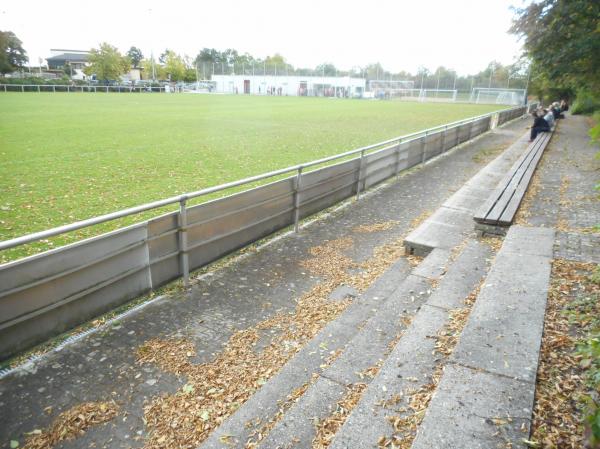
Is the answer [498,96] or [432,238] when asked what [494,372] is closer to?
[432,238]

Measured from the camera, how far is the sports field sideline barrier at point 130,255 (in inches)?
148

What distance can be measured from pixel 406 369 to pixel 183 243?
122 inches

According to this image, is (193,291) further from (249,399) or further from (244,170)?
(244,170)

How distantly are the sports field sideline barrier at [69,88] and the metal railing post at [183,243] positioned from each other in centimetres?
5958

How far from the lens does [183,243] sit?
5.28 m

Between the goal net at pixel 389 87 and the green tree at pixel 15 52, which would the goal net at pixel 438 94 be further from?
the green tree at pixel 15 52

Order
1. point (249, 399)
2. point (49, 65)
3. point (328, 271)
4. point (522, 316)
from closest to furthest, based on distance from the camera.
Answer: point (249, 399), point (522, 316), point (328, 271), point (49, 65)

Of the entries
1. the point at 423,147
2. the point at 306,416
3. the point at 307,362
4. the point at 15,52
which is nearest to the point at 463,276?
the point at 307,362

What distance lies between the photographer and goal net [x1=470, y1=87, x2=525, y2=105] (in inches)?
2597

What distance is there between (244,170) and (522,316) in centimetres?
925

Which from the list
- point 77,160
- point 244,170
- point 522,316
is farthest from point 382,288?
point 77,160

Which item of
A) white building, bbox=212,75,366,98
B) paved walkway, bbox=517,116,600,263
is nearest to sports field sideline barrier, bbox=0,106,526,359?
paved walkway, bbox=517,116,600,263

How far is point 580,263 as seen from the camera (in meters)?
5.11

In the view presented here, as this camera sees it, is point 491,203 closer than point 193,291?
No
